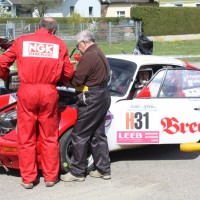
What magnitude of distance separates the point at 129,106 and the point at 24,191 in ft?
Result: 5.46

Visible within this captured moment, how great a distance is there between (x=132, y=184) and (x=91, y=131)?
2.52 ft

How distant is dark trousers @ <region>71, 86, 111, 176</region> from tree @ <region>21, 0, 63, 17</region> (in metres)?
47.0

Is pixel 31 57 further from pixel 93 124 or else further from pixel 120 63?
pixel 120 63

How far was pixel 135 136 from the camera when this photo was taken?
5.86 meters

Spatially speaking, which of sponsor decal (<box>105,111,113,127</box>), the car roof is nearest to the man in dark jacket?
sponsor decal (<box>105,111,113,127</box>)

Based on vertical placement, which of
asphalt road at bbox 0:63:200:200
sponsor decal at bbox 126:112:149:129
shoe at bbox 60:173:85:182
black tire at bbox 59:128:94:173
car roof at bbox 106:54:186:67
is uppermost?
car roof at bbox 106:54:186:67

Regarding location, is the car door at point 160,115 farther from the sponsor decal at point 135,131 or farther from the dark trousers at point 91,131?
the dark trousers at point 91,131

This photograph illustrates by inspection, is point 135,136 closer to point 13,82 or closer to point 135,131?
point 135,131

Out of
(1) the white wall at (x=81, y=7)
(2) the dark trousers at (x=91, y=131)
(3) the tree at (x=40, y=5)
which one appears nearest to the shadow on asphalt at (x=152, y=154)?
(2) the dark trousers at (x=91, y=131)

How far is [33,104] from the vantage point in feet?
16.5

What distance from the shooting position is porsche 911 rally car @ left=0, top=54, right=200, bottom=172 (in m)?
5.59

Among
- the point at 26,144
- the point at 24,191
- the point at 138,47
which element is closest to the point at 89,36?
the point at 26,144

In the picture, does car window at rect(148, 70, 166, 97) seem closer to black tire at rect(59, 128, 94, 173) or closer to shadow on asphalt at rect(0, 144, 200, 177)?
shadow on asphalt at rect(0, 144, 200, 177)

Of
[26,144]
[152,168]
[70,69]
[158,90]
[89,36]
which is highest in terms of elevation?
[89,36]
